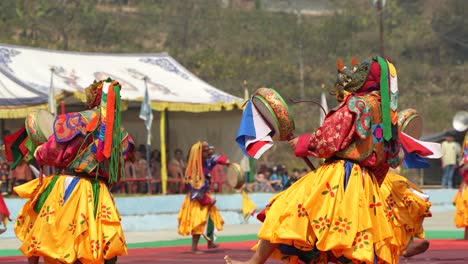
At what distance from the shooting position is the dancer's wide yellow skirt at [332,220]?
7.24m

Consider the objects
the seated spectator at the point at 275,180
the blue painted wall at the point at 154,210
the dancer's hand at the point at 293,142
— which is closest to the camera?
the dancer's hand at the point at 293,142

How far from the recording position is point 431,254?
12078 millimetres

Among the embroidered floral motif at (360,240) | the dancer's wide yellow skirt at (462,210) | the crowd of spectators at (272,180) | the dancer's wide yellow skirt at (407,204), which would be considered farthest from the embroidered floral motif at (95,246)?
the crowd of spectators at (272,180)

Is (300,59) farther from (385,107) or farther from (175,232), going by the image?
(385,107)

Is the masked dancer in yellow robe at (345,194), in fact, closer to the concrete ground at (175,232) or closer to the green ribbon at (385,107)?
the green ribbon at (385,107)

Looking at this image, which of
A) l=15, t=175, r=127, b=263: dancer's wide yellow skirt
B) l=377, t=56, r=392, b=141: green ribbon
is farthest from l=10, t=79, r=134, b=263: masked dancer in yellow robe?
l=377, t=56, r=392, b=141: green ribbon

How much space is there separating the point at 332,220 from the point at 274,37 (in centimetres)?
4954

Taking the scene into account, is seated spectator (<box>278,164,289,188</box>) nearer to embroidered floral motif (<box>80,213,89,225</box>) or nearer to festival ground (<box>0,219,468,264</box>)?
festival ground (<box>0,219,468,264</box>)

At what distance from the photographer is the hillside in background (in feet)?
164

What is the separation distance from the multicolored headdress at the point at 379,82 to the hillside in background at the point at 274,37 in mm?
38256

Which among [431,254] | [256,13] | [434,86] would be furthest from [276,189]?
[256,13]

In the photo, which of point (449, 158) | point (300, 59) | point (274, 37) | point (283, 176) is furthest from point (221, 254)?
point (274, 37)

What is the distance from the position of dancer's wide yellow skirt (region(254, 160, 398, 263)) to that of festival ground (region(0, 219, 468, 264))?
11.9 feet

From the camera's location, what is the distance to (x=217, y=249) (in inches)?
558
